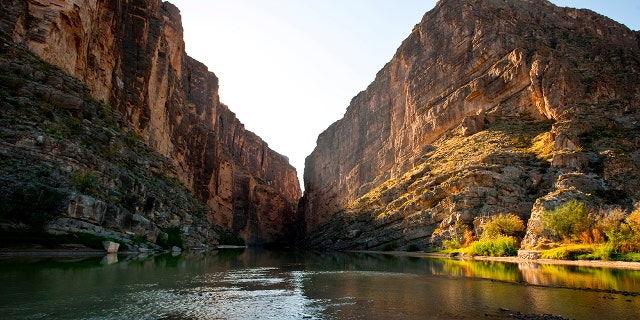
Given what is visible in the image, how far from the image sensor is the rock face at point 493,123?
44.6 metres

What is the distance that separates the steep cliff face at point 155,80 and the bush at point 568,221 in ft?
153

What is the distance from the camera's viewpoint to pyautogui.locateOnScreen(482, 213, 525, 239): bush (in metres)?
39.4

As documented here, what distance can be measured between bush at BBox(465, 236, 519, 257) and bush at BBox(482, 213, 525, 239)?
34.1 inches

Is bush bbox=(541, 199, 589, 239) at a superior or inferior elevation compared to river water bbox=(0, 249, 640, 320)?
superior

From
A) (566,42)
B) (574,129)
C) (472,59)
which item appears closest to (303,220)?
(472,59)

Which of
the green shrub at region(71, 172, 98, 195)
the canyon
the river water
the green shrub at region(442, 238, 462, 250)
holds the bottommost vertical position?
the river water

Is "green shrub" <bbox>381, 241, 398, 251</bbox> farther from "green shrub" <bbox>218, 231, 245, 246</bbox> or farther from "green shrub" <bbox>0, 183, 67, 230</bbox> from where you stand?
"green shrub" <bbox>0, 183, 67, 230</bbox>

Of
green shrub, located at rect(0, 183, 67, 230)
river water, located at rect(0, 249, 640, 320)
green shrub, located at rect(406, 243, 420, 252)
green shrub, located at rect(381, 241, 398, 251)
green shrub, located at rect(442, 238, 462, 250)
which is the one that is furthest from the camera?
green shrub, located at rect(381, 241, 398, 251)

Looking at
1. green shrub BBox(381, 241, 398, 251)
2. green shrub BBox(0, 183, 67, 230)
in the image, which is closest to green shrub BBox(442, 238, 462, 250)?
green shrub BBox(381, 241, 398, 251)

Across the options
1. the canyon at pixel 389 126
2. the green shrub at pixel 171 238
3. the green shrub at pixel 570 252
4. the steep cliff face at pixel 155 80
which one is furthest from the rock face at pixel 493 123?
the steep cliff face at pixel 155 80

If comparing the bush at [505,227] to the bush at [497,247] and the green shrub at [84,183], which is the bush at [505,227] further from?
the green shrub at [84,183]

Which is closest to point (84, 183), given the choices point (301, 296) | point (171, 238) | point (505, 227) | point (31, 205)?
point (31, 205)

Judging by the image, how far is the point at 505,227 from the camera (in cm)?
3962

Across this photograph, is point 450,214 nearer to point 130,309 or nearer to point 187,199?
point 187,199
